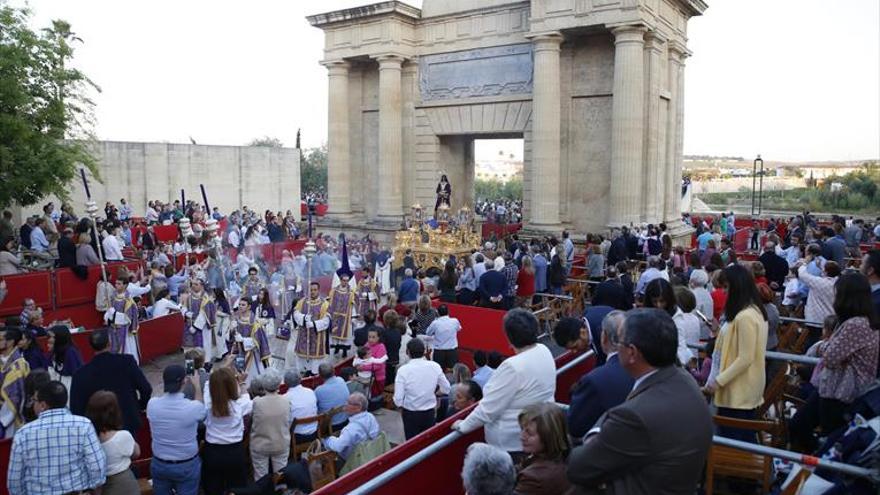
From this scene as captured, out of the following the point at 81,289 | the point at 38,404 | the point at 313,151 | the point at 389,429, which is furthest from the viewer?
the point at 313,151

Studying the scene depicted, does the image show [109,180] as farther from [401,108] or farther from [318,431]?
[318,431]

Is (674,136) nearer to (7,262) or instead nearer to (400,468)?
(7,262)

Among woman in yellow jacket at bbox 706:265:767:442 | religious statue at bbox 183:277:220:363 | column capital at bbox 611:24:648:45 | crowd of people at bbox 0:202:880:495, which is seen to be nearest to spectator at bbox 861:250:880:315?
crowd of people at bbox 0:202:880:495

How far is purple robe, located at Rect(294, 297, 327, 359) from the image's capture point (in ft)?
39.5

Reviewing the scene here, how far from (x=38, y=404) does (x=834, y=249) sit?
14.9 metres

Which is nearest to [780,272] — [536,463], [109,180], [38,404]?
[536,463]

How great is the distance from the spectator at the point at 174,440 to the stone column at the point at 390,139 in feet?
66.7

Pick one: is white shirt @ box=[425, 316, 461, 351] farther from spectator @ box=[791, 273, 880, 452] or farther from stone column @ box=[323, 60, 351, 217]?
stone column @ box=[323, 60, 351, 217]

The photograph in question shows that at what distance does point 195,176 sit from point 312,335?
29.5 meters

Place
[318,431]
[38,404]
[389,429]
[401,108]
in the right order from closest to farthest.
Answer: [38,404] → [318,431] → [389,429] → [401,108]

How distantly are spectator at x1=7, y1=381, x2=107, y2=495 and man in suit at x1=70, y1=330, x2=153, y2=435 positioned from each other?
177 cm

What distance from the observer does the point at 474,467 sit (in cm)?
371

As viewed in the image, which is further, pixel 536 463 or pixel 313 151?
pixel 313 151

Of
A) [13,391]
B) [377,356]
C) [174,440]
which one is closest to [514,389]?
[174,440]
